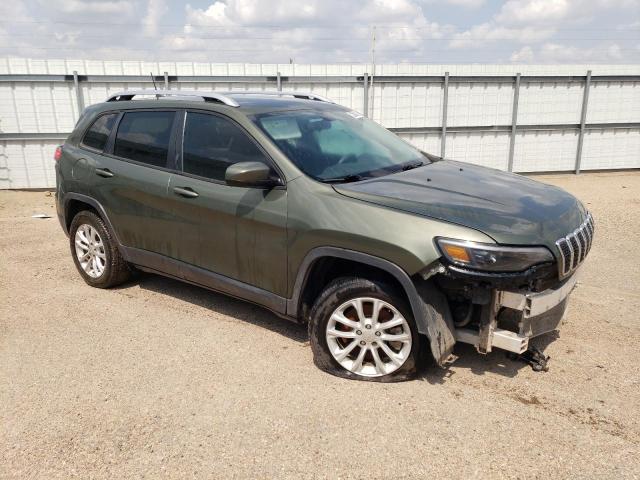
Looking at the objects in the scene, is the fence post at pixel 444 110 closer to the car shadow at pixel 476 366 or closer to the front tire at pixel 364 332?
the car shadow at pixel 476 366

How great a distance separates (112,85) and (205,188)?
822 cm

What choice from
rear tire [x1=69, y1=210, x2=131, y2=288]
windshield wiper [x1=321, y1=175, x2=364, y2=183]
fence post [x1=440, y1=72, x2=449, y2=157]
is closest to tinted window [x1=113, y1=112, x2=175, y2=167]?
rear tire [x1=69, y1=210, x2=131, y2=288]

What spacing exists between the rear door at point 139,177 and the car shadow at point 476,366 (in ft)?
7.63

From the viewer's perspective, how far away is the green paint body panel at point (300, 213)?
10.6 feet

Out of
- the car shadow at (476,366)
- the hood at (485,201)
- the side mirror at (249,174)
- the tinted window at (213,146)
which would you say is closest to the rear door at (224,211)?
the tinted window at (213,146)

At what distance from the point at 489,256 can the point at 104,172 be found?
11.5ft

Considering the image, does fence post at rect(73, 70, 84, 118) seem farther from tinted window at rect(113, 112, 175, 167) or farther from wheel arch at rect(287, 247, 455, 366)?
wheel arch at rect(287, 247, 455, 366)

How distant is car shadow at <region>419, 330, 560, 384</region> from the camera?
366cm

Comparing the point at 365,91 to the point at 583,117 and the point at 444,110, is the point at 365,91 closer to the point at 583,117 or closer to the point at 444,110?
the point at 444,110

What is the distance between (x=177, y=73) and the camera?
11250mm

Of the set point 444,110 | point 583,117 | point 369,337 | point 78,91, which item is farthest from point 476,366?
point 583,117

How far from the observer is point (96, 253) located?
5.33m

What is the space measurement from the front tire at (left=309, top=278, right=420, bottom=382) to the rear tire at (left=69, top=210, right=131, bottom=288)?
2.43m

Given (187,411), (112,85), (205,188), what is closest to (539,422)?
(187,411)
